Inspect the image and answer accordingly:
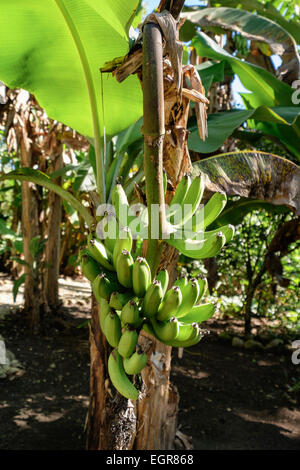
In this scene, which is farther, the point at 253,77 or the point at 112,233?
the point at 253,77

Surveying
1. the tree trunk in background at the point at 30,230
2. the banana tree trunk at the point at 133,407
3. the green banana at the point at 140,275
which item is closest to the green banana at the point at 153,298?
the green banana at the point at 140,275

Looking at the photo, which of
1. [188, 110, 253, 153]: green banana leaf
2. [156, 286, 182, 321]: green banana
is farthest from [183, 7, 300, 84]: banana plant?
[156, 286, 182, 321]: green banana

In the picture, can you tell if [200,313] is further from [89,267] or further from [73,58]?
[73,58]

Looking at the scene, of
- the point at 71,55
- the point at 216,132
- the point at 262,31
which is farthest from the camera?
the point at 262,31

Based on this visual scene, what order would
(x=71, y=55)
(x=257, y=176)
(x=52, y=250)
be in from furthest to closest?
(x=52, y=250) < (x=257, y=176) < (x=71, y=55)

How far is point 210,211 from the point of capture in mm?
874

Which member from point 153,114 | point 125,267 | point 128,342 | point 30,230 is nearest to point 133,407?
point 128,342

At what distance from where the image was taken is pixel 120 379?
0.82 metres

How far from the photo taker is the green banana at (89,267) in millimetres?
855

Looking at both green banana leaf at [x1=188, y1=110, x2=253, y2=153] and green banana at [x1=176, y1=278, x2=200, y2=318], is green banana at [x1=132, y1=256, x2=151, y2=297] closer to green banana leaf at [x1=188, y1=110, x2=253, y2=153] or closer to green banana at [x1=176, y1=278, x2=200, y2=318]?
green banana at [x1=176, y1=278, x2=200, y2=318]

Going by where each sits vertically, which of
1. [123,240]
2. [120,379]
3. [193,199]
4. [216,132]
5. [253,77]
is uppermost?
[253,77]

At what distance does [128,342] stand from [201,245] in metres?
0.26

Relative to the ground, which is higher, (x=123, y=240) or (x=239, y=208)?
(x=239, y=208)

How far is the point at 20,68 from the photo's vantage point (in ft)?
4.56
